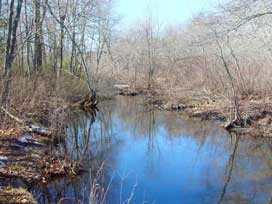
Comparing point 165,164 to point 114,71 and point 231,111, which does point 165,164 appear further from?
point 114,71

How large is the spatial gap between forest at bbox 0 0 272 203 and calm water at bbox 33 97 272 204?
793 millimetres

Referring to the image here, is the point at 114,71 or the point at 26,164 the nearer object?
the point at 26,164

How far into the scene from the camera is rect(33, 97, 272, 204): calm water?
8750 millimetres

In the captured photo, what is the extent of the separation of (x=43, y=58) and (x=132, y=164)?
13.5 meters

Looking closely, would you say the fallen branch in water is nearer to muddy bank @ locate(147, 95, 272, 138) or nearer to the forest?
the forest

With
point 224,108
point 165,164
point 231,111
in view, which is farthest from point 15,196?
point 224,108

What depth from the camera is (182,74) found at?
29.1 meters

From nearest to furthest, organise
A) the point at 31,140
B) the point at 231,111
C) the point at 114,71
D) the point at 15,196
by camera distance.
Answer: the point at 15,196 → the point at 31,140 → the point at 231,111 → the point at 114,71

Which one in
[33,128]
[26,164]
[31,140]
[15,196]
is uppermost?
[33,128]

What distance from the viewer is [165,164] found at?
11.5 metres

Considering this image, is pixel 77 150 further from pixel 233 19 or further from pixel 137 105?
pixel 137 105

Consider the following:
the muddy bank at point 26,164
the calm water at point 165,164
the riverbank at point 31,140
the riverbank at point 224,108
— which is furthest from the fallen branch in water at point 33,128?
the riverbank at point 224,108

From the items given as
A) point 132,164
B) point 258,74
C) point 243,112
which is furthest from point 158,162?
point 258,74

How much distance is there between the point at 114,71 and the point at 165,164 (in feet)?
75.6
